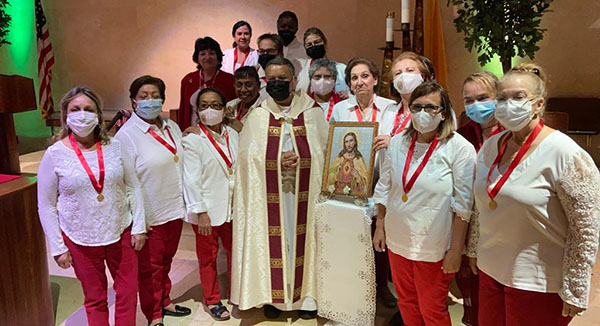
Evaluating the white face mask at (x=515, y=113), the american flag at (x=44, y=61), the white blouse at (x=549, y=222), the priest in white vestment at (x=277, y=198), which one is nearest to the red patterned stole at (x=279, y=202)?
the priest in white vestment at (x=277, y=198)

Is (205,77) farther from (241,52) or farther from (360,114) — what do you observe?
(360,114)

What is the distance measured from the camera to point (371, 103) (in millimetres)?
3297

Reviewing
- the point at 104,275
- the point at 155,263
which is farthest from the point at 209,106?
the point at 104,275

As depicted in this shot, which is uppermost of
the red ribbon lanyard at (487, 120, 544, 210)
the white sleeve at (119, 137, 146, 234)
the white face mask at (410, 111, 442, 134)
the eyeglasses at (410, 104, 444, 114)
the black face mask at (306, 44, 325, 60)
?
the black face mask at (306, 44, 325, 60)

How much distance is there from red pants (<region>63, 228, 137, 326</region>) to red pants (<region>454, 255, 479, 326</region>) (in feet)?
7.00

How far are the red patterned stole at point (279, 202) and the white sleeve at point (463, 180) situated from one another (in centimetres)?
113

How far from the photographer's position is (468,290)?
335 centimetres

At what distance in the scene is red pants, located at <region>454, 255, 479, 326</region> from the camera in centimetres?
295

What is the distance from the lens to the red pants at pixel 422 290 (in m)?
2.60

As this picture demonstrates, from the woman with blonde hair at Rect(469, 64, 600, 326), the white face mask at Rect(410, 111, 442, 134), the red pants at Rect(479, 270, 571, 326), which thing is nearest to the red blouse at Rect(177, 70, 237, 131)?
the white face mask at Rect(410, 111, 442, 134)

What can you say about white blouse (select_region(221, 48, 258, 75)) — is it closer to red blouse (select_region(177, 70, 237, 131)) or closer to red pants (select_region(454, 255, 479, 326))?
red blouse (select_region(177, 70, 237, 131))

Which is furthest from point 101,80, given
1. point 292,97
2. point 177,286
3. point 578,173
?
point 578,173

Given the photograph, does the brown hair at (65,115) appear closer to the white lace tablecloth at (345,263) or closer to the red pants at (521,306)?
the white lace tablecloth at (345,263)

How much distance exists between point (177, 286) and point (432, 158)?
2688 mm
